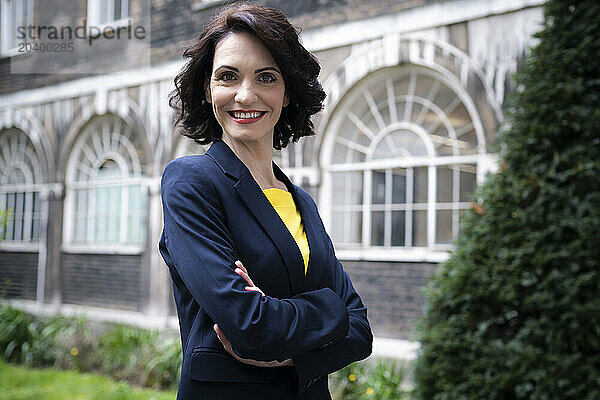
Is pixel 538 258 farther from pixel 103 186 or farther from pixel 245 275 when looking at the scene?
pixel 103 186

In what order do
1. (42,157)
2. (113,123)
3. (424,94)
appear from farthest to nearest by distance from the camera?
1. (42,157)
2. (113,123)
3. (424,94)

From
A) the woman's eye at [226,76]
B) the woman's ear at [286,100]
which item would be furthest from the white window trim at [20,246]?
the woman's eye at [226,76]

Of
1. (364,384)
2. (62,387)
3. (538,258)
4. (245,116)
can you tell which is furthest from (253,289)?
(62,387)

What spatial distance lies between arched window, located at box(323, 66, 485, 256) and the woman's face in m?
5.99

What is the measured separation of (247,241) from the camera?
5.51 feet

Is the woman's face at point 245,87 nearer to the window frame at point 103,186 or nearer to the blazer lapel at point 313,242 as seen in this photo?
the blazer lapel at point 313,242

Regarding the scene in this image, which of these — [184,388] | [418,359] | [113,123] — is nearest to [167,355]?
[418,359]

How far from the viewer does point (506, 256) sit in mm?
4145

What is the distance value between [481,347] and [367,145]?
4838 mm

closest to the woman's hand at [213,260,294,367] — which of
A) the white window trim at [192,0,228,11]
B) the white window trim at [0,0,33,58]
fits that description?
the white window trim at [192,0,228,11]

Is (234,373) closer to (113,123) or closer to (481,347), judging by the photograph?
(481,347)

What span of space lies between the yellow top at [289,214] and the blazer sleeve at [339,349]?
0.50 feet

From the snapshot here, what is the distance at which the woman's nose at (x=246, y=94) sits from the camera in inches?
68.5

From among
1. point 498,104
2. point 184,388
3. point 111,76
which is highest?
point 111,76
